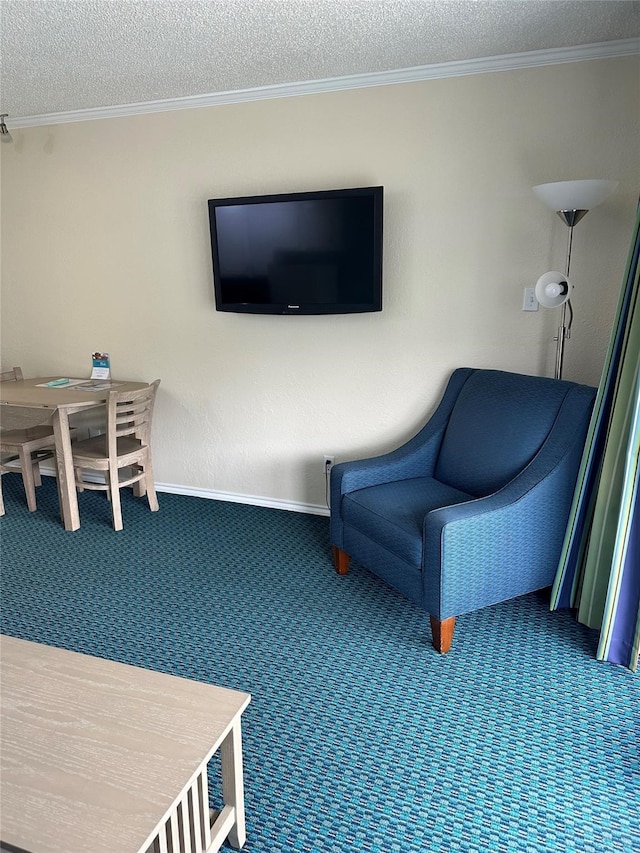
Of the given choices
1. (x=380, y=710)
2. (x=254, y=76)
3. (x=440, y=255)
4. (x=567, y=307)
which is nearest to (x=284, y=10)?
(x=254, y=76)

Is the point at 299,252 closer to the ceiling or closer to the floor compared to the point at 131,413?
closer to the ceiling

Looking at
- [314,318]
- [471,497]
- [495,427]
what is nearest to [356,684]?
[471,497]

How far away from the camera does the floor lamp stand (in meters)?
2.52

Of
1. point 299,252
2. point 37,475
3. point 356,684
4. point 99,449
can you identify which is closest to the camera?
point 356,684

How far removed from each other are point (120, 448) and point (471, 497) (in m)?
2.11

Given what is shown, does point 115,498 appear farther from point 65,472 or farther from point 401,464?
point 401,464

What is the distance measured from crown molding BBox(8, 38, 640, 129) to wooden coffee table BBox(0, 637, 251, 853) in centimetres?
292

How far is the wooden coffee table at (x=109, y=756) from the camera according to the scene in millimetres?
1226

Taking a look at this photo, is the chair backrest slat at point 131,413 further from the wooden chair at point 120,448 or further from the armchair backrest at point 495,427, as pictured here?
the armchair backrest at point 495,427

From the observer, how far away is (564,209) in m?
2.62

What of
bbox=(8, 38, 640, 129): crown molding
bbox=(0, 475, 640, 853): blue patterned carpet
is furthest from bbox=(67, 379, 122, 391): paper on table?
bbox=(8, 38, 640, 129): crown molding

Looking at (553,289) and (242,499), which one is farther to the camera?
(242,499)

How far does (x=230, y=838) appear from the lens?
1.64 metres

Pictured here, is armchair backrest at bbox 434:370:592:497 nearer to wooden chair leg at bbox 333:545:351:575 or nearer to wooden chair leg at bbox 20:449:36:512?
wooden chair leg at bbox 333:545:351:575
